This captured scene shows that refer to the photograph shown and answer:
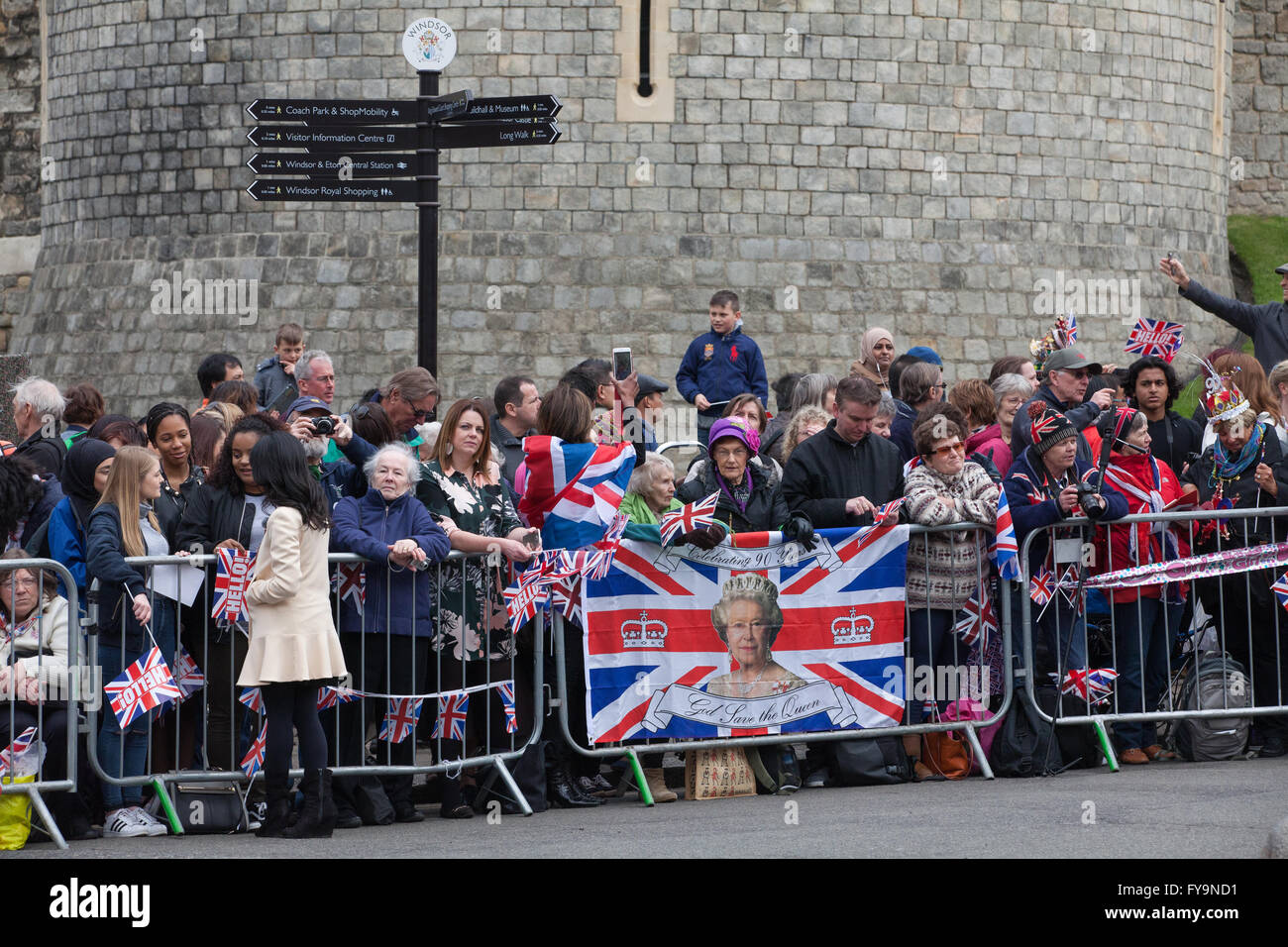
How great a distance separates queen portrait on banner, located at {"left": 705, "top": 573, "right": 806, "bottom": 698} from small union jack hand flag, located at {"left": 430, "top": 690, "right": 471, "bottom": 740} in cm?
109

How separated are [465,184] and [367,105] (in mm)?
7882

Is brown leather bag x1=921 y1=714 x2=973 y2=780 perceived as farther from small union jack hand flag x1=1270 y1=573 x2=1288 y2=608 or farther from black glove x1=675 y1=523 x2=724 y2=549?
small union jack hand flag x1=1270 y1=573 x2=1288 y2=608

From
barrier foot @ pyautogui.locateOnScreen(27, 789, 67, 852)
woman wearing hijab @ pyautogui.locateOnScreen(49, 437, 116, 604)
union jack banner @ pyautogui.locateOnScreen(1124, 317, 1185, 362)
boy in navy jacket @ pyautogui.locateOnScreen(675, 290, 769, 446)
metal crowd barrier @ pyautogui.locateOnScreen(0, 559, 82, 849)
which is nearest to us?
barrier foot @ pyautogui.locateOnScreen(27, 789, 67, 852)

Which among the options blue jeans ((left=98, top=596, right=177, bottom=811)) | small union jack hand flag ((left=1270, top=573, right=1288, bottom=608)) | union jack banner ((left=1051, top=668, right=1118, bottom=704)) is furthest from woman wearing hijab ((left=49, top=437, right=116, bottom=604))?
small union jack hand flag ((left=1270, top=573, right=1288, bottom=608))

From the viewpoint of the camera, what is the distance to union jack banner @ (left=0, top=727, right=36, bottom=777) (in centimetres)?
700

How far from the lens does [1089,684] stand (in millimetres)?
8484

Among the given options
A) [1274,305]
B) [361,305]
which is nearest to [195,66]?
[361,305]

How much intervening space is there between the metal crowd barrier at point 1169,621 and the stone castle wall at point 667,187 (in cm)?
1017

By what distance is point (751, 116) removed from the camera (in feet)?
61.4

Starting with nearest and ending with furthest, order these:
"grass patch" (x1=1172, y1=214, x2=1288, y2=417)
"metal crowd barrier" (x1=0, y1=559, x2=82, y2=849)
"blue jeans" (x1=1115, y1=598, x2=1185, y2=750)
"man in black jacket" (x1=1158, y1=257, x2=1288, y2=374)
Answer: "metal crowd barrier" (x1=0, y1=559, x2=82, y2=849) < "blue jeans" (x1=1115, y1=598, x2=1185, y2=750) < "man in black jacket" (x1=1158, y1=257, x2=1288, y2=374) < "grass patch" (x1=1172, y1=214, x2=1288, y2=417)

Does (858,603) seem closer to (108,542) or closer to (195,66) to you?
(108,542)

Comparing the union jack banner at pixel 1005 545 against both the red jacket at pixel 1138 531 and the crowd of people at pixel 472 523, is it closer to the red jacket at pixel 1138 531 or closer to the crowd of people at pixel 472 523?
the crowd of people at pixel 472 523

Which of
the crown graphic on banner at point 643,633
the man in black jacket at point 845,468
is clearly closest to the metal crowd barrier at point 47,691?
the crown graphic on banner at point 643,633
